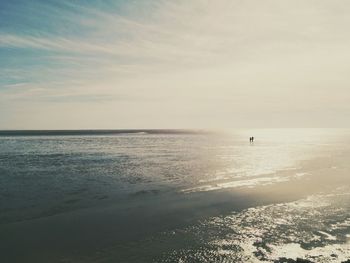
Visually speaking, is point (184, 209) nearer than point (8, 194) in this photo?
Yes

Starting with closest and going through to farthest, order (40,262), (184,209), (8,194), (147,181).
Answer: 1. (40,262)
2. (184,209)
3. (8,194)
4. (147,181)

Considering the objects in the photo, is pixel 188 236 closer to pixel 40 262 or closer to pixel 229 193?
pixel 40 262

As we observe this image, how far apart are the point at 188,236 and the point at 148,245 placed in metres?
2.11

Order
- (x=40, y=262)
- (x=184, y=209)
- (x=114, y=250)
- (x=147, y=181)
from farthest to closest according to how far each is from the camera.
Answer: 1. (x=147, y=181)
2. (x=184, y=209)
3. (x=114, y=250)
4. (x=40, y=262)

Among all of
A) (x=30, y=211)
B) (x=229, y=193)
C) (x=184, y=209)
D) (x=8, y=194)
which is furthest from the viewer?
(x=229, y=193)

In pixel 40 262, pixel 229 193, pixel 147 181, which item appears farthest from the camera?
pixel 147 181

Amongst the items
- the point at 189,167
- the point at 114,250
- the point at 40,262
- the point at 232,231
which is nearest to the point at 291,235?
the point at 232,231

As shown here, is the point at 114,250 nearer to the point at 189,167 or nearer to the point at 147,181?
the point at 147,181

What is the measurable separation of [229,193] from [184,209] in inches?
236

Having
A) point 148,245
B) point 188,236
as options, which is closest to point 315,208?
point 188,236

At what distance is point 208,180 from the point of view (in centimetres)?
3033

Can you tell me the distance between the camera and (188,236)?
15.0 m

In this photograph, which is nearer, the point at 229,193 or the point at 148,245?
the point at 148,245

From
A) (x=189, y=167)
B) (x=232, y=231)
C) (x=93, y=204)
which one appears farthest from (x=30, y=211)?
(x=189, y=167)
